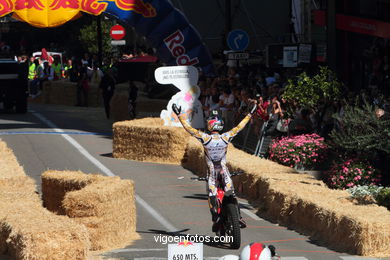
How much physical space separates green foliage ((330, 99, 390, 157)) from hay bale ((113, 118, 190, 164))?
590 centimetres

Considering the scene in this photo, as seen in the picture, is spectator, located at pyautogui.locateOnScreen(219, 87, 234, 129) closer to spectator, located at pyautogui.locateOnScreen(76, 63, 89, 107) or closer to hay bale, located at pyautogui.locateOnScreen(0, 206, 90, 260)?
hay bale, located at pyautogui.locateOnScreen(0, 206, 90, 260)

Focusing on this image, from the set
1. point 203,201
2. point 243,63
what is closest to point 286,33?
point 243,63

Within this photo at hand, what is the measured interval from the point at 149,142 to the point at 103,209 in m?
10.4

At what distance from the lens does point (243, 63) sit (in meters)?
34.1

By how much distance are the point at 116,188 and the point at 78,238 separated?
310 centimetres

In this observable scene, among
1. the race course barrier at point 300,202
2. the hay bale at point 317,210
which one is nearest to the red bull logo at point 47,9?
the race course barrier at point 300,202

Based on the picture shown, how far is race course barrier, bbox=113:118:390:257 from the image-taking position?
12812mm

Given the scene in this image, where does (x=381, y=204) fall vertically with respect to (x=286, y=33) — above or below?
below

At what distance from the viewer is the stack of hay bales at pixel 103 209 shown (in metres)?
13.3

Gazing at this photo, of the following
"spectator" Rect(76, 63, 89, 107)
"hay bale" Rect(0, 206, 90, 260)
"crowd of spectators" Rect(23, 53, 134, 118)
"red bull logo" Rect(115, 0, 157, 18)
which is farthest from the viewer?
"spectator" Rect(76, 63, 89, 107)

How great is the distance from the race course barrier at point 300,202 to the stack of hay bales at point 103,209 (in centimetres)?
217

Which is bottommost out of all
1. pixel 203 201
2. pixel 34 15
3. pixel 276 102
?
pixel 203 201

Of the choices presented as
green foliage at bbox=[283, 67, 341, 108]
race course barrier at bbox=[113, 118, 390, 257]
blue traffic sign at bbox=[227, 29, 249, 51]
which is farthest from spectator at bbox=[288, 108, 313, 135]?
blue traffic sign at bbox=[227, 29, 249, 51]

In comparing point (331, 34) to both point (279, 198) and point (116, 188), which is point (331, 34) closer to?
point (279, 198)
